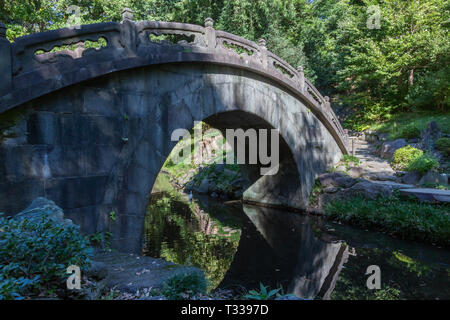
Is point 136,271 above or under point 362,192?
under

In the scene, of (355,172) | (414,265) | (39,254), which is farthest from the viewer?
(355,172)

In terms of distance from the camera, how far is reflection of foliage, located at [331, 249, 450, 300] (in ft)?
17.2

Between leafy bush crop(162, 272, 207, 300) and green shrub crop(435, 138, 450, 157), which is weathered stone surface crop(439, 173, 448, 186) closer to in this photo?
green shrub crop(435, 138, 450, 157)

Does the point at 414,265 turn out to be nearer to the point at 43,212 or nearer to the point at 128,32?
Result: the point at 43,212

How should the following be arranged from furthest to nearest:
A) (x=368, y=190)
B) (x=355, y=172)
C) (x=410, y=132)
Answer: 1. (x=410, y=132)
2. (x=355, y=172)
3. (x=368, y=190)

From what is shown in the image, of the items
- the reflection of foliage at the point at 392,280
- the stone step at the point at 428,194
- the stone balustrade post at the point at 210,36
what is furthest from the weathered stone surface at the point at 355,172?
the stone balustrade post at the point at 210,36

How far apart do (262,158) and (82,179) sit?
336 inches

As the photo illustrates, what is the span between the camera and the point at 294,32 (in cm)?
2497

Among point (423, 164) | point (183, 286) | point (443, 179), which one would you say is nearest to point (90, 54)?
point (183, 286)

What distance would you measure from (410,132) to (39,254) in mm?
16487

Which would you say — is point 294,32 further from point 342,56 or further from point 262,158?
point 262,158

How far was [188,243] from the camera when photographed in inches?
325

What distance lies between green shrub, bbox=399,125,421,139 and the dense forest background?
2.75 metres
